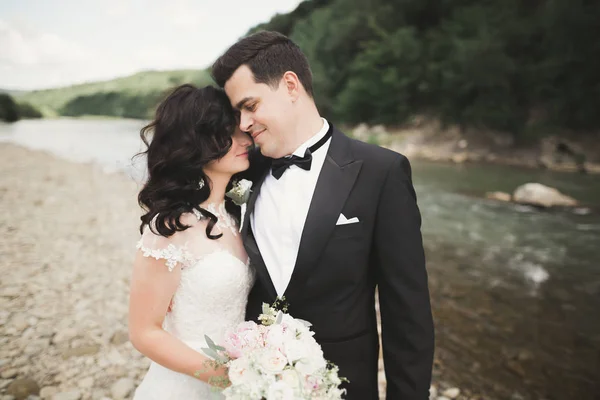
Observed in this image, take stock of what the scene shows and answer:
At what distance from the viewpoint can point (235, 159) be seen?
2.30 metres

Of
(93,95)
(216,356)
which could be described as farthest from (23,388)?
(93,95)

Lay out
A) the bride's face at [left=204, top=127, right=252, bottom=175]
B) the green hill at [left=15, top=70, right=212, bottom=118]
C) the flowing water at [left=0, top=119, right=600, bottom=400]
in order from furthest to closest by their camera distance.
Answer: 1. the green hill at [left=15, top=70, right=212, bottom=118]
2. the flowing water at [left=0, top=119, right=600, bottom=400]
3. the bride's face at [left=204, top=127, right=252, bottom=175]

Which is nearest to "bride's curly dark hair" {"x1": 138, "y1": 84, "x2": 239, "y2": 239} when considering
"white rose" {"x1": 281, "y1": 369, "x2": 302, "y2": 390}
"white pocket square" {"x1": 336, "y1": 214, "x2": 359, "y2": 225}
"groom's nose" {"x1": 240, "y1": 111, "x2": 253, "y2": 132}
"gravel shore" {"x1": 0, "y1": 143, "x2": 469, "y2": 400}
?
"groom's nose" {"x1": 240, "y1": 111, "x2": 253, "y2": 132}

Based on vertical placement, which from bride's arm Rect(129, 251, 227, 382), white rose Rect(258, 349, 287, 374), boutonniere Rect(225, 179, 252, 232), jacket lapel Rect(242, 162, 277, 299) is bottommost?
bride's arm Rect(129, 251, 227, 382)

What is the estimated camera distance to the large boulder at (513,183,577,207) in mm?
11398

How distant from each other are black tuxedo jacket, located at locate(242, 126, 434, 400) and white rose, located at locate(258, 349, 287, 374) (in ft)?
1.46

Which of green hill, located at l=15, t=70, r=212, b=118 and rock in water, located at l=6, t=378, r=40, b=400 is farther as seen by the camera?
green hill, located at l=15, t=70, r=212, b=118

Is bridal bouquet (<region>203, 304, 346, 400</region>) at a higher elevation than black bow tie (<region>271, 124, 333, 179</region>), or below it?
below

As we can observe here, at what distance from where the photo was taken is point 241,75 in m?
2.12

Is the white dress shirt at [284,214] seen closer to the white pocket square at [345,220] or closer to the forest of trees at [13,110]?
the white pocket square at [345,220]

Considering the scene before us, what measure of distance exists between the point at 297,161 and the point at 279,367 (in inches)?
41.9

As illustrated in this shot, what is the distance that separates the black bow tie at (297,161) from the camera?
79.3 inches

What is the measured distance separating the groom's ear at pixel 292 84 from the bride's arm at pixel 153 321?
1181 mm

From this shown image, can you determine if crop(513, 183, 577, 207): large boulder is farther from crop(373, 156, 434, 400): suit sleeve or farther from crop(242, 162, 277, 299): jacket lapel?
crop(242, 162, 277, 299): jacket lapel
